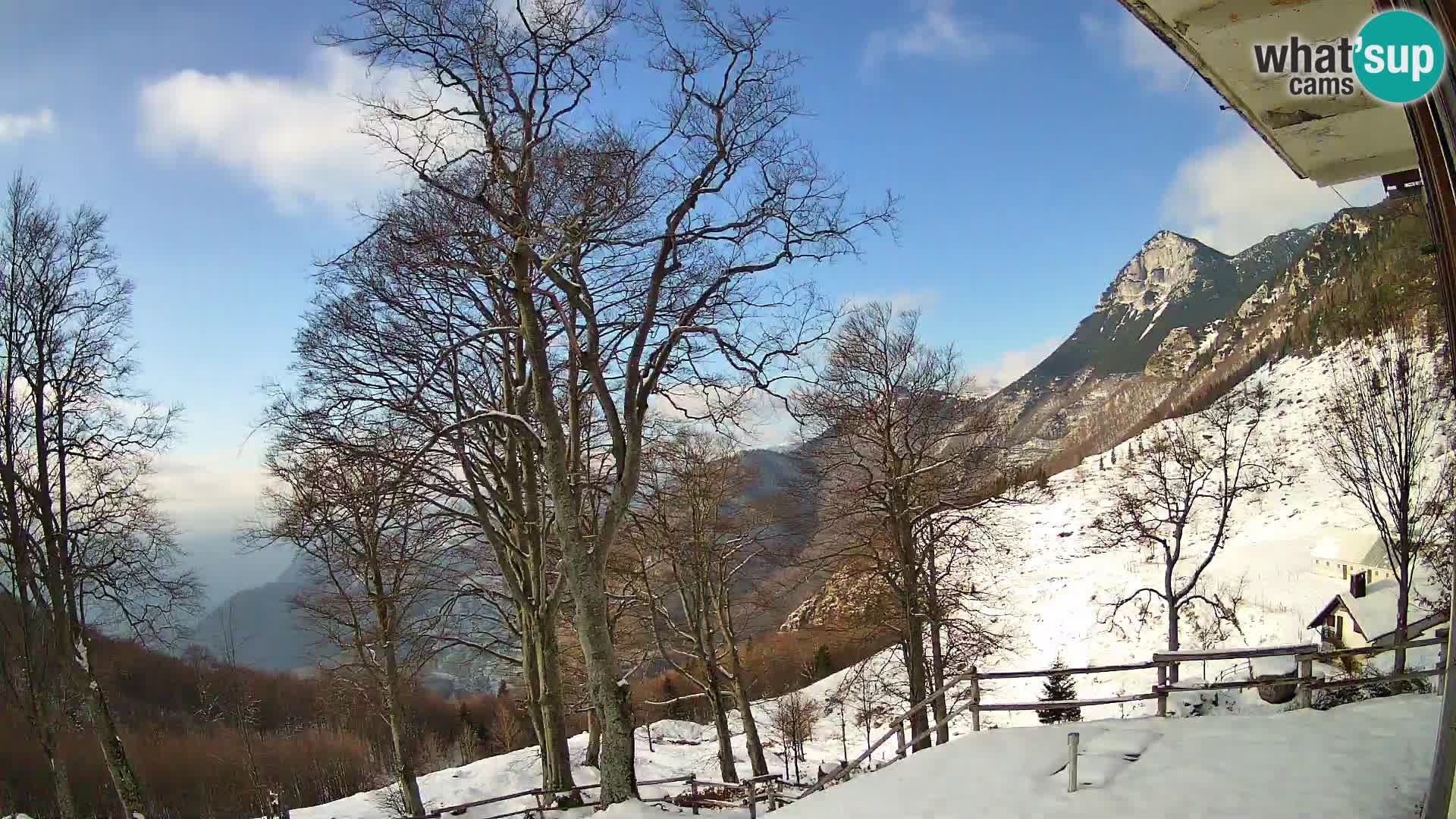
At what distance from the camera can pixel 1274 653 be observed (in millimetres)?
8070

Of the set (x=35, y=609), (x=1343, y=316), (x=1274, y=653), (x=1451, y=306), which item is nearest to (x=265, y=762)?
(x=35, y=609)

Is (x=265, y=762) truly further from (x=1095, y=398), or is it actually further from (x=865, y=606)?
(x=1095, y=398)

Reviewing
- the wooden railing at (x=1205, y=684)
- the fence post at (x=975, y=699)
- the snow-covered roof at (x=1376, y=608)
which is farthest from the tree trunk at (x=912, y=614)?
the snow-covered roof at (x=1376, y=608)

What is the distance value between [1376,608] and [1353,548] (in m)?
10.2

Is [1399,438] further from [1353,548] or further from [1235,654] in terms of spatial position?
[1353,548]

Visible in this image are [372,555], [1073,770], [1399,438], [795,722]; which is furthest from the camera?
[795,722]

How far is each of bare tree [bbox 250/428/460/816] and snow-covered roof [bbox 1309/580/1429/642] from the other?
74.5 feet

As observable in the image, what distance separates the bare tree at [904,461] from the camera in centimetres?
1438

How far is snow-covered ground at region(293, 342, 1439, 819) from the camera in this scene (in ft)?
18.6

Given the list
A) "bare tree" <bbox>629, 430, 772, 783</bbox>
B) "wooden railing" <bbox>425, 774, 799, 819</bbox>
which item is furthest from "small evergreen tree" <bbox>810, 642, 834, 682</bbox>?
"wooden railing" <bbox>425, 774, 799, 819</bbox>

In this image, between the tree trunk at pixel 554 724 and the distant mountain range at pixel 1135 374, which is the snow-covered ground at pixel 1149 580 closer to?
the distant mountain range at pixel 1135 374

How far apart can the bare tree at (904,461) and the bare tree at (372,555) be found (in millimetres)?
7534

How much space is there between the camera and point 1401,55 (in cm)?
284

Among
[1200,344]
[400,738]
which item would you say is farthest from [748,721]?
[1200,344]
